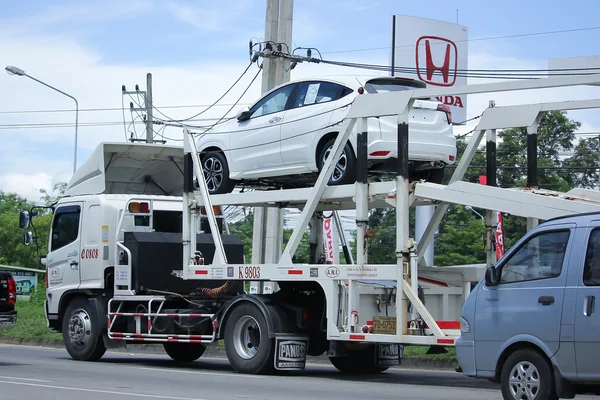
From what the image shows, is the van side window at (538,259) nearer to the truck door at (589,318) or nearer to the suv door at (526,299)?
the suv door at (526,299)

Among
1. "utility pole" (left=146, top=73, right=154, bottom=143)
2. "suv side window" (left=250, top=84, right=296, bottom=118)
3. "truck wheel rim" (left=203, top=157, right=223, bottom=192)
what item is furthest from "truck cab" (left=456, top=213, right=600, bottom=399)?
"utility pole" (left=146, top=73, right=154, bottom=143)

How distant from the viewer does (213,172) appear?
15.3 m

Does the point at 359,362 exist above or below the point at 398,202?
below

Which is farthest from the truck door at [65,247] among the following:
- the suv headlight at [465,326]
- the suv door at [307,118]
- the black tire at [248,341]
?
the suv headlight at [465,326]

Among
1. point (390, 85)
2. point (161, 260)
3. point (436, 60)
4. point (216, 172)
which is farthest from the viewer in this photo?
point (436, 60)

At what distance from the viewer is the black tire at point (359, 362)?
14891 mm

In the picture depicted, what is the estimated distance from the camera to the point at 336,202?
13875 millimetres

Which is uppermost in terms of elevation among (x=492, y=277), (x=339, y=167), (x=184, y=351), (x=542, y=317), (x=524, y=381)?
(x=339, y=167)

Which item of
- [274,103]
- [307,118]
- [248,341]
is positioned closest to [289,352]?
[248,341]

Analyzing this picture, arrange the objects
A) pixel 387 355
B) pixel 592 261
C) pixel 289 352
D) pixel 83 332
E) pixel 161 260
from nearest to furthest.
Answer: pixel 592 261
pixel 289 352
pixel 387 355
pixel 161 260
pixel 83 332

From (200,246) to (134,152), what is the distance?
2.18 metres

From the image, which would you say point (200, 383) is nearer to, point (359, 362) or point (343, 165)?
point (359, 362)

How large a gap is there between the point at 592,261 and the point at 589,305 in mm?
412

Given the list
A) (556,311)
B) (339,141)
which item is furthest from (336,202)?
(556,311)
